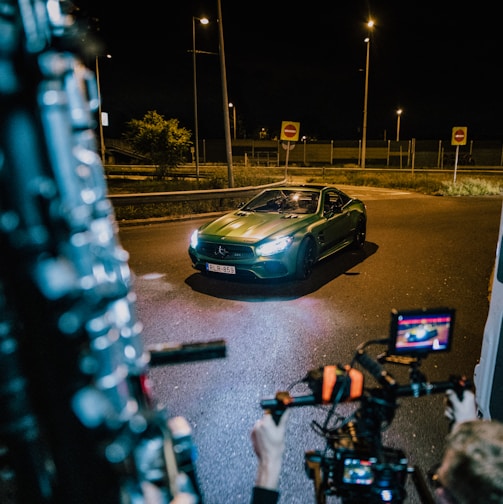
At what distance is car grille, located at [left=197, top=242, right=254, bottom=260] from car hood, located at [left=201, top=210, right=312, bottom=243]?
0.45ft

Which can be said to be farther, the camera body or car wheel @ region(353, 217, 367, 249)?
car wheel @ region(353, 217, 367, 249)

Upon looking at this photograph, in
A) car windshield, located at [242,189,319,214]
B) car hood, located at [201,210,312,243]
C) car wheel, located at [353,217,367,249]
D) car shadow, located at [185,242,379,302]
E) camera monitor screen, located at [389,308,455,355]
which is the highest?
camera monitor screen, located at [389,308,455,355]

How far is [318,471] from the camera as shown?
73.6 inches

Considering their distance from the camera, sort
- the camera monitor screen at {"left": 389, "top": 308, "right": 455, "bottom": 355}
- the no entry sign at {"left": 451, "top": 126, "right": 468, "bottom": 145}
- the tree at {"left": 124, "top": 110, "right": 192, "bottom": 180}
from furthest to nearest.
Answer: the tree at {"left": 124, "top": 110, "right": 192, "bottom": 180} < the no entry sign at {"left": 451, "top": 126, "right": 468, "bottom": 145} < the camera monitor screen at {"left": 389, "top": 308, "right": 455, "bottom": 355}

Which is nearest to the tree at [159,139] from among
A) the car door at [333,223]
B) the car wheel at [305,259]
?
the car door at [333,223]

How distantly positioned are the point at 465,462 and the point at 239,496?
180 cm

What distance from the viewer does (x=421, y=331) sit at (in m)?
1.85

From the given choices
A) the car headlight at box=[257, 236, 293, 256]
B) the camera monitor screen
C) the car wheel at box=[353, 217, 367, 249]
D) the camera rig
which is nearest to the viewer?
the camera rig

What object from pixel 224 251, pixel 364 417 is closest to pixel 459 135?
pixel 224 251

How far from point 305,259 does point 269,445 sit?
5.81 meters

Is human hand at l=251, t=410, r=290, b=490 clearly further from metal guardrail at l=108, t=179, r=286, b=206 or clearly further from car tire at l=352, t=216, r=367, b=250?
metal guardrail at l=108, t=179, r=286, b=206

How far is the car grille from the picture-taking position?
22.9 feet

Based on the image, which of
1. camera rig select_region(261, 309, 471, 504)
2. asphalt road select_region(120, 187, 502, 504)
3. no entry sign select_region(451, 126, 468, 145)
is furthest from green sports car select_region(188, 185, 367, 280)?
no entry sign select_region(451, 126, 468, 145)

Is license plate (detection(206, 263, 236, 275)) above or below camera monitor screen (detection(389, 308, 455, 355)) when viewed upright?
below
